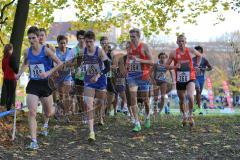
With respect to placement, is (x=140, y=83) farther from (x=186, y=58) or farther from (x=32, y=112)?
(x=32, y=112)

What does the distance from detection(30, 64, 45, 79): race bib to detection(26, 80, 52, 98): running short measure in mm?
102

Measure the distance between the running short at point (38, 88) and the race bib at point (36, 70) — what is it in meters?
0.10

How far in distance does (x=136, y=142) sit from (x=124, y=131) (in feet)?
4.41

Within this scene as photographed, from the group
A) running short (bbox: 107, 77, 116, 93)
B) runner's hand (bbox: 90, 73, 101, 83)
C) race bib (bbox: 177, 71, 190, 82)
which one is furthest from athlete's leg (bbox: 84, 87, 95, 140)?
running short (bbox: 107, 77, 116, 93)

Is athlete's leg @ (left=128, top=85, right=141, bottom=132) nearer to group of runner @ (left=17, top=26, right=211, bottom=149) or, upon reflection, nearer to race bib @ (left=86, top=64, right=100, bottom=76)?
group of runner @ (left=17, top=26, right=211, bottom=149)

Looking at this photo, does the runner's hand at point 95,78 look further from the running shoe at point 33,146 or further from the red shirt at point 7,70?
the red shirt at point 7,70

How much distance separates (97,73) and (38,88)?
1.26 metres

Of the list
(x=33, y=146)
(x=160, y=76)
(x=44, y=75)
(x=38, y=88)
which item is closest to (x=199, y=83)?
(x=160, y=76)

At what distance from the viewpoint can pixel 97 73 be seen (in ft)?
27.6

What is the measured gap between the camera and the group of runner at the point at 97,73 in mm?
7641

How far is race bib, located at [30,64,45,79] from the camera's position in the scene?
7.60m

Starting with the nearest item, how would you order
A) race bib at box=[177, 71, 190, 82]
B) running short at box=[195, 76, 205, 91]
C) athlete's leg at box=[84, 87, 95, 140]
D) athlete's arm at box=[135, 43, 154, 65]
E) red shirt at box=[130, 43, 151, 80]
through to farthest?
1. athlete's leg at box=[84, 87, 95, 140]
2. athlete's arm at box=[135, 43, 154, 65]
3. red shirt at box=[130, 43, 151, 80]
4. race bib at box=[177, 71, 190, 82]
5. running short at box=[195, 76, 205, 91]

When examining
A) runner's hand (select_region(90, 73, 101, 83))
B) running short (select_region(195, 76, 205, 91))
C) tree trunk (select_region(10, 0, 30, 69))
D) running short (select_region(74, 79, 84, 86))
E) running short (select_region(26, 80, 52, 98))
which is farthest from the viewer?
tree trunk (select_region(10, 0, 30, 69))

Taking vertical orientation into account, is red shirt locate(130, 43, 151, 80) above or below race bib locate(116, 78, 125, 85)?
above
